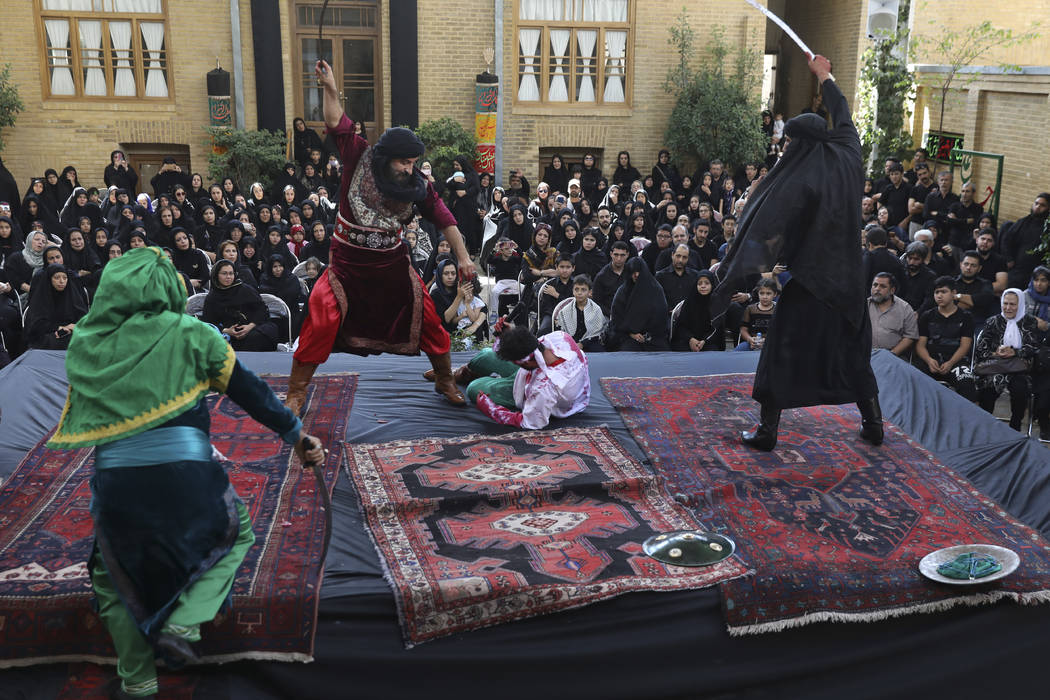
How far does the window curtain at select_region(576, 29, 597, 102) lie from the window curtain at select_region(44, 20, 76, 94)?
710 centimetres

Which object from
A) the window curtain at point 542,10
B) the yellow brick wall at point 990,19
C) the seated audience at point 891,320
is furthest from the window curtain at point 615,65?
the seated audience at point 891,320

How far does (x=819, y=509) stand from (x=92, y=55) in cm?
1284

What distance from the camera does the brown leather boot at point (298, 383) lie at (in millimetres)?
4965

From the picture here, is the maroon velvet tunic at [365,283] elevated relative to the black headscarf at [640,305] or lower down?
elevated

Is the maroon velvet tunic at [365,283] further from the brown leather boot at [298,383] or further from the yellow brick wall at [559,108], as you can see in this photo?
the yellow brick wall at [559,108]

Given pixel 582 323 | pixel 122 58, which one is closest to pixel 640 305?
pixel 582 323

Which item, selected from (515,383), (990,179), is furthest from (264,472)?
(990,179)

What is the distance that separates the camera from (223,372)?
10.3ft

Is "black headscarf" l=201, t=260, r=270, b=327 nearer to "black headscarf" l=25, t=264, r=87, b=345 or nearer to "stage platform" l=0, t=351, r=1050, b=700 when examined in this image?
"black headscarf" l=25, t=264, r=87, b=345

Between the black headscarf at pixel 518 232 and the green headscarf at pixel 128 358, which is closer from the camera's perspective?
the green headscarf at pixel 128 358

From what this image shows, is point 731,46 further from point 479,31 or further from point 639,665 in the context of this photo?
point 639,665

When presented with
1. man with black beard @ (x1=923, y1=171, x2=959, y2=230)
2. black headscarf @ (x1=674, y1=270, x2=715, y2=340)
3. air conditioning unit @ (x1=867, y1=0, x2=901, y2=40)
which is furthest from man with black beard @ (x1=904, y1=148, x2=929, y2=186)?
black headscarf @ (x1=674, y1=270, x2=715, y2=340)

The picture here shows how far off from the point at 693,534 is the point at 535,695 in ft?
3.06

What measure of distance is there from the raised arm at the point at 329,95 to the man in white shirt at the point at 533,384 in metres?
1.30
